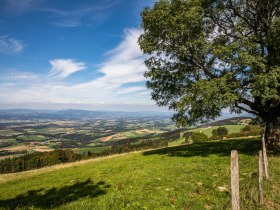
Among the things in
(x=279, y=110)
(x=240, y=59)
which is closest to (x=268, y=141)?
(x=279, y=110)

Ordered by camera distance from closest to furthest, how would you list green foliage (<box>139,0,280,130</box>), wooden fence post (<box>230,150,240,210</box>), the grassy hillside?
wooden fence post (<box>230,150,240,210</box>) → the grassy hillside → green foliage (<box>139,0,280,130</box>)

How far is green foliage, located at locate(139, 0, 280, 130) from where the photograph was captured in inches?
854

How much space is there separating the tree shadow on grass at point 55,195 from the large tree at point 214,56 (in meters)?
11.0

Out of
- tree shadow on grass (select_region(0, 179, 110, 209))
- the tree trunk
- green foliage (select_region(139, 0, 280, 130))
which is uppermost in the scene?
green foliage (select_region(139, 0, 280, 130))

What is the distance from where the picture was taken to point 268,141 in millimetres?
26688

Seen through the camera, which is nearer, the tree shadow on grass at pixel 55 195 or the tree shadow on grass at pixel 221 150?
the tree shadow on grass at pixel 55 195

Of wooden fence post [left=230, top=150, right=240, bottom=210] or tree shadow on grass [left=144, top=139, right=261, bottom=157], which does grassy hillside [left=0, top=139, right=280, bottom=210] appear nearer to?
wooden fence post [left=230, top=150, right=240, bottom=210]

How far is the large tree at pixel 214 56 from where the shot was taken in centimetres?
2170

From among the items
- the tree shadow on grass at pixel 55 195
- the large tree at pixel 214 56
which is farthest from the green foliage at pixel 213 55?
the tree shadow on grass at pixel 55 195

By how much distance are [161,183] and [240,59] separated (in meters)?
12.1

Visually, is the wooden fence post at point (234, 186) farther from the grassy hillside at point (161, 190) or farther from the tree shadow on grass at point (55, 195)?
the tree shadow on grass at point (55, 195)

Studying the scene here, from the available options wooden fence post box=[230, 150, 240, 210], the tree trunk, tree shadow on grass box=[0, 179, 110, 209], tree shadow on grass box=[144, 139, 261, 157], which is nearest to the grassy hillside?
tree shadow on grass box=[0, 179, 110, 209]

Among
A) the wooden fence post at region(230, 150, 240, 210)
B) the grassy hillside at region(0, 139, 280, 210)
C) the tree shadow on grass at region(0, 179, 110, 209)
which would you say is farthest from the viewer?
the tree shadow on grass at region(0, 179, 110, 209)

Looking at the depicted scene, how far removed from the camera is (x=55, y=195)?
17234mm
